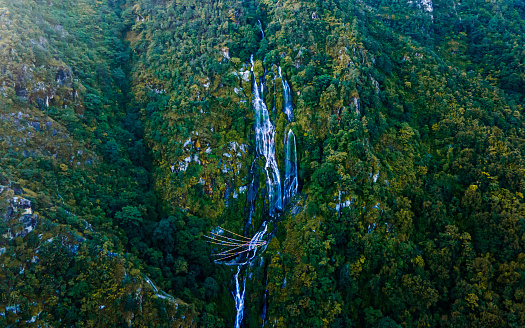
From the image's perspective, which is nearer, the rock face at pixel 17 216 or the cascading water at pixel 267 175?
the rock face at pixel 17 216

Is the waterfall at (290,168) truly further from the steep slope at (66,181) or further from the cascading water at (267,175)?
the steep slope at (66,181)

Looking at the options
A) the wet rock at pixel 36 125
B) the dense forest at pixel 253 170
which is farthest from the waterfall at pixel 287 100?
the wet rock at pixel 36 125

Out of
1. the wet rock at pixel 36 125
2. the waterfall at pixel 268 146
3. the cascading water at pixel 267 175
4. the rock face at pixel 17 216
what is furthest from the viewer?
the waterfall at pixel 268 146

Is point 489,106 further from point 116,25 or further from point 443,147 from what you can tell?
point 116,25

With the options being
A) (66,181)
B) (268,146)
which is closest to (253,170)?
(268,146)

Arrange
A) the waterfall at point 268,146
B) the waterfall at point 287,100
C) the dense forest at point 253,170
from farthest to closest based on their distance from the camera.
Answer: the waterfall at point 287,100 < the waterfall at point 268,146 < the dense forest at point 253,170

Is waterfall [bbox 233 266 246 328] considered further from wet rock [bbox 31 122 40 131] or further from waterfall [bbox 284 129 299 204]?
wet rock [bbox 31 122 40 131]

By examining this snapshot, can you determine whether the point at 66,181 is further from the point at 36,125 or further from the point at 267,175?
the point at 267,175
